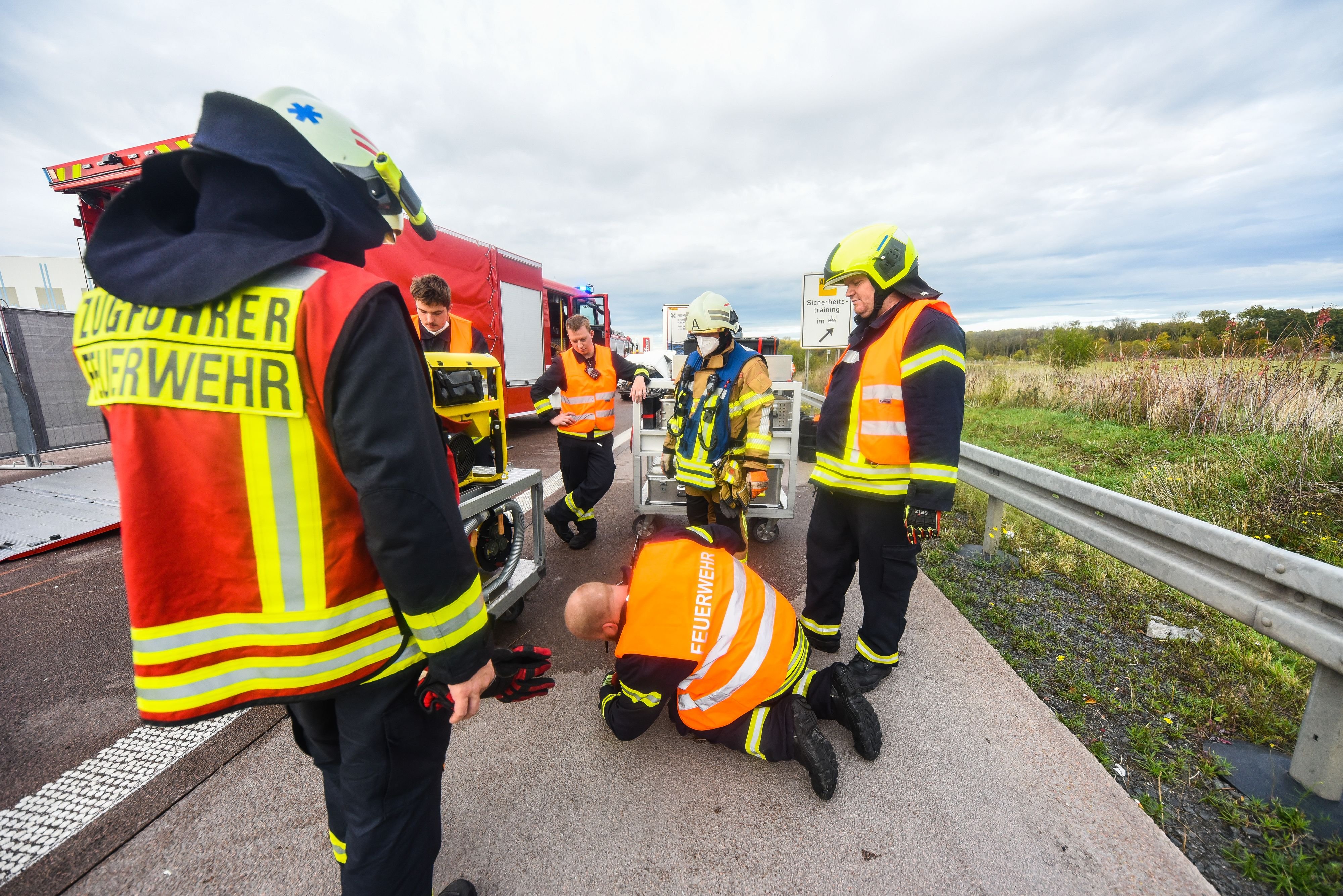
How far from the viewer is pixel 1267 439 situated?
4.81 meters

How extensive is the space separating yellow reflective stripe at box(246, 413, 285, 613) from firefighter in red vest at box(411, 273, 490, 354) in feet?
9.37

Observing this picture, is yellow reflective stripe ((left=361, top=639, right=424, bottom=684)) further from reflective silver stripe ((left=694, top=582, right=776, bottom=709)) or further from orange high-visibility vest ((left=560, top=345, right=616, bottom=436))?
orange high-visibility vest ((left=560, top=345, right=616, bottom=436))

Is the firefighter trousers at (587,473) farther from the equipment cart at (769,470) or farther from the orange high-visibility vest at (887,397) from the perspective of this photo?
the orange high-visibility vest at (887,397)

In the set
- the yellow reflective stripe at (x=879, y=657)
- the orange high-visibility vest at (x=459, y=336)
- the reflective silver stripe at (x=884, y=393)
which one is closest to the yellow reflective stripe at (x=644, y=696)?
the yellow reflective stripe at (x=879, y=657)

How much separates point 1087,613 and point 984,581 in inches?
21.8

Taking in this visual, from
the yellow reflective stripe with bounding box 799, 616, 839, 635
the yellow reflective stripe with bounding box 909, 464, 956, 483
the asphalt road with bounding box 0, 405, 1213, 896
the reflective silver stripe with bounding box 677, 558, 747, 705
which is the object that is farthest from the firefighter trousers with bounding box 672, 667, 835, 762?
the yellow reflective stripe with bounding box 909, 464, 956, 483

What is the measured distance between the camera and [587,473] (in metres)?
4.44

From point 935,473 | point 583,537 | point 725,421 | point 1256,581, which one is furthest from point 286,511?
point 583,537

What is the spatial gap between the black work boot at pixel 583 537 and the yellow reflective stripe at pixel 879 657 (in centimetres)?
240

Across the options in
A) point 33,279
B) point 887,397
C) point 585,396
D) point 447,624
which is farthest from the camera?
point 33,279

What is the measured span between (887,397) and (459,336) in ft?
11.0

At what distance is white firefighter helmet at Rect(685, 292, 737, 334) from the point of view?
342cm

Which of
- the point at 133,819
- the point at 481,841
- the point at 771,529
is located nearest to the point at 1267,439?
the point at 771,529

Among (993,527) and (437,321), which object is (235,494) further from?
(993,527)
